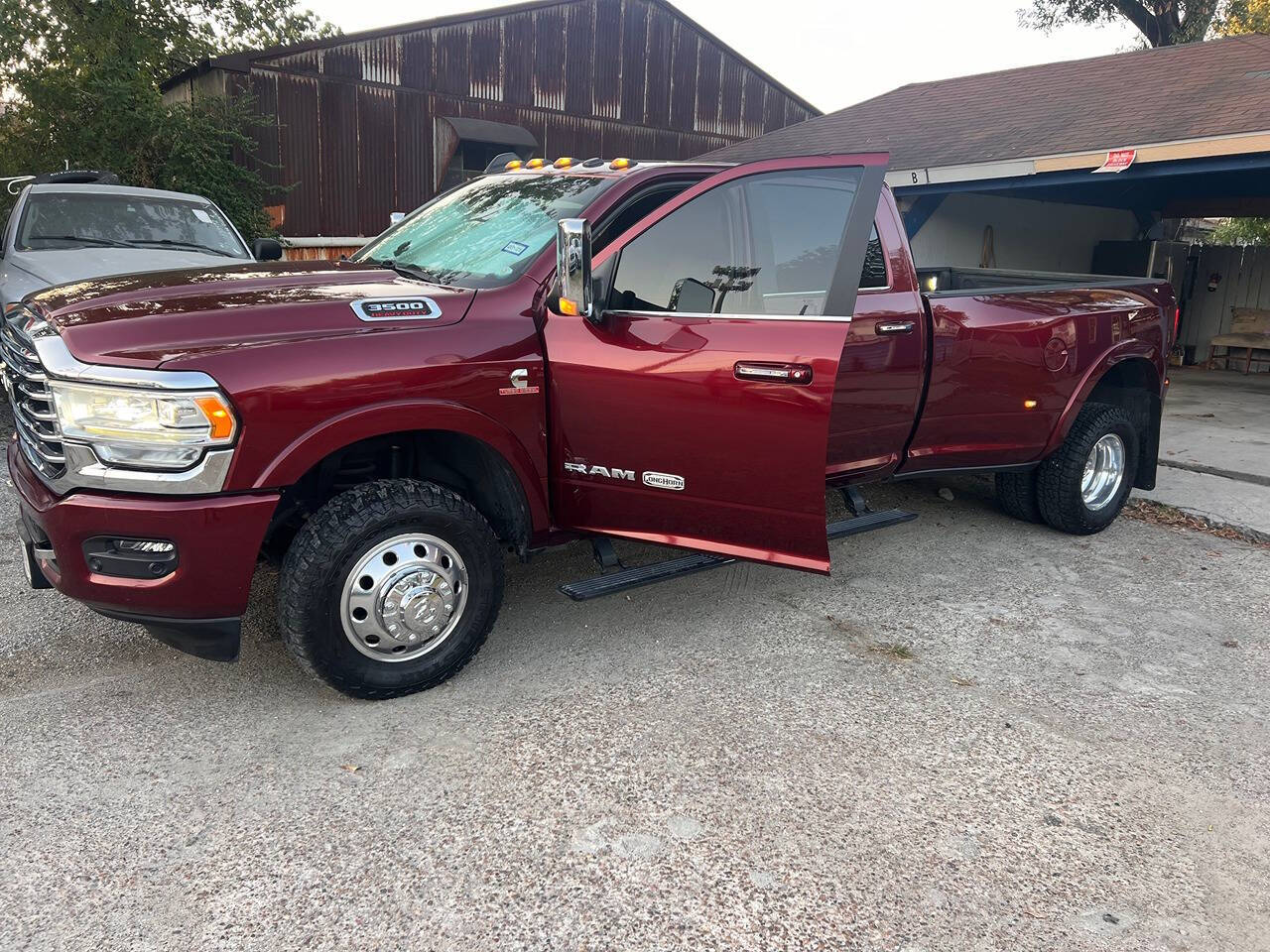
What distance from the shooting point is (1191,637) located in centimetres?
425

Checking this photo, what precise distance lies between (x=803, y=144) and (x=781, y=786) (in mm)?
12802

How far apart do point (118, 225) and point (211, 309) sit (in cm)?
624

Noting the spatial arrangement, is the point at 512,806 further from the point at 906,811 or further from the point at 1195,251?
Answer: the point at 1195,251

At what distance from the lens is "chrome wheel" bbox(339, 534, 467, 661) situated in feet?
10.7

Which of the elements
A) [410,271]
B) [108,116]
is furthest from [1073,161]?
[108,116]

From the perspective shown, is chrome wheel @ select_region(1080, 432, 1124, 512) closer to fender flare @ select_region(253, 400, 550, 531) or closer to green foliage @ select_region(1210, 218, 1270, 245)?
fender flare @ select_region(253, 400, 550, 531)

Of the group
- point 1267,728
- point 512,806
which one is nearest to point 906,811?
point 512,806

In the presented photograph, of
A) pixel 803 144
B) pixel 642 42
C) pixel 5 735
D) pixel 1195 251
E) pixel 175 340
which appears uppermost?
pixel 642 42

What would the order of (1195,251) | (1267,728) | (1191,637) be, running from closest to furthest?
(1267,728) < (1191,637) < (1195,251)

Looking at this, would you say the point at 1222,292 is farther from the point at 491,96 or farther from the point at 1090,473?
the point at 491,96

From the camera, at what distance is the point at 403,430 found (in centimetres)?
329

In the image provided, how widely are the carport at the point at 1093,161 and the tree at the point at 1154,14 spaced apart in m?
10.6

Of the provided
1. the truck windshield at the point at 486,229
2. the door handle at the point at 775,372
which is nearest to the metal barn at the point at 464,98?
the truck windshield at the point at 486,229

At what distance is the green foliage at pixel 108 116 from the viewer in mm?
14906
